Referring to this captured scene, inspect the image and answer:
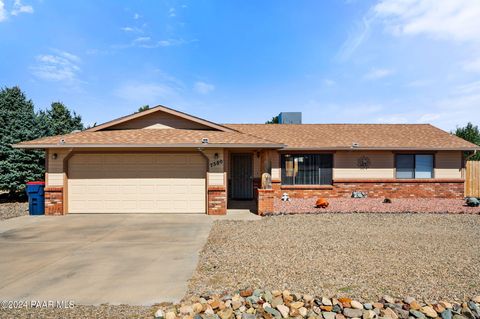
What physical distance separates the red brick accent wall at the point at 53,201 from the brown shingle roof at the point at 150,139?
1793 mm

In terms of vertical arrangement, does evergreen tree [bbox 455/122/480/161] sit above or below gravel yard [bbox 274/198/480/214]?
above

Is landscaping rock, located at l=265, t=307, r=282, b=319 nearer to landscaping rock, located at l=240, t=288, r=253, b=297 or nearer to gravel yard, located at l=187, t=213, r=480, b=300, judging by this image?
landscaping rock, located at l=240, t=288, r=253, b=297

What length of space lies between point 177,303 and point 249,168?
1116 centimetres

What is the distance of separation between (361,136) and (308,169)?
159 inches

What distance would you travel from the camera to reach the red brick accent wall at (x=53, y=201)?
1044 cm

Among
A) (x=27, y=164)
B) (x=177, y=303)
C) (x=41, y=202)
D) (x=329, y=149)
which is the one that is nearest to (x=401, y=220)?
(x=329, y=149)

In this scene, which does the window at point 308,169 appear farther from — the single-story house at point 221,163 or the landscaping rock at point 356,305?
the landscaping rock at point 356,305

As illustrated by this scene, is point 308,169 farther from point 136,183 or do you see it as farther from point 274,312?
point 274,312

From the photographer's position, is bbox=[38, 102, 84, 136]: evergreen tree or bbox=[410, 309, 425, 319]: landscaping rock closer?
bbox=[410, 309, 425, 319]: landscaping rock

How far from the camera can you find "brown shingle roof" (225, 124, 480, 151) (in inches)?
558

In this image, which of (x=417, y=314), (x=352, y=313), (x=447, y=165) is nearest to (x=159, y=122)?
(x=352, y=313)

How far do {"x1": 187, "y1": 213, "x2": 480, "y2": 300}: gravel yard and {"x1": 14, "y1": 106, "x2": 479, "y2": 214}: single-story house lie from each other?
305cm

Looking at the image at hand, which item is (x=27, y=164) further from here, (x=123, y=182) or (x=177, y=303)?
(x=177, y=303)

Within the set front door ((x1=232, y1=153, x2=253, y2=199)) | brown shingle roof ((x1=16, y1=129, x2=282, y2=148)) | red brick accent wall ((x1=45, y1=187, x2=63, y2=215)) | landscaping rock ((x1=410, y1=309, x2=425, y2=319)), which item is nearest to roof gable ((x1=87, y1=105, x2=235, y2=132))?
brown shingle roof ((x1=16, y1=129, x2=282, y2=148))
